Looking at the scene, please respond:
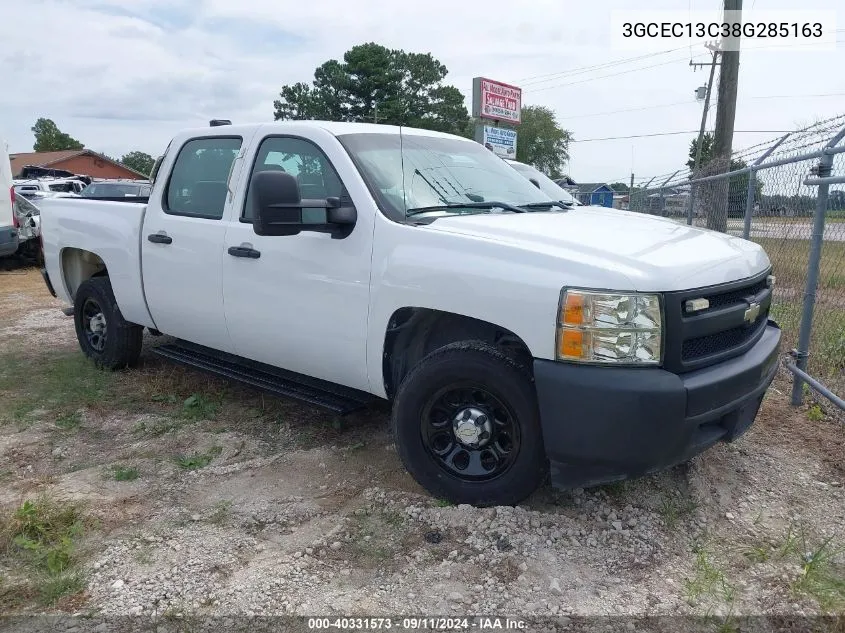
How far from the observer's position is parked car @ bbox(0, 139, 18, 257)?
11.9 metres

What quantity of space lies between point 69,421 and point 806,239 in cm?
567

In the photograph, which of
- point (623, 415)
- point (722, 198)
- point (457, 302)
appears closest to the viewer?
point (623, 415)

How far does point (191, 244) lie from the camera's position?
4.48 metres

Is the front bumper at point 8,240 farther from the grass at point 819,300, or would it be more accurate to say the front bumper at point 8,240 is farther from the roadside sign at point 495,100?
the grass at point 819,300

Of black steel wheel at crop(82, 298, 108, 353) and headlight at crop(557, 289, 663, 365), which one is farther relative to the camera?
black steel wheel at crop(82, 298, 108, 353)

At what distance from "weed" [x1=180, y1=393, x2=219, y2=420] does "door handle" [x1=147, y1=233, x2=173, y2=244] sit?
1.15 metres

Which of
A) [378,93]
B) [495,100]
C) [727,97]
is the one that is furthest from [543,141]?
[727,97]

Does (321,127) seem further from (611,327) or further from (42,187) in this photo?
(42,187)

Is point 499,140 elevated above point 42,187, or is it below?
→ above

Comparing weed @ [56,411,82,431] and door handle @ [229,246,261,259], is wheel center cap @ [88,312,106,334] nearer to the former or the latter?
weed @ [56,411,82,431]

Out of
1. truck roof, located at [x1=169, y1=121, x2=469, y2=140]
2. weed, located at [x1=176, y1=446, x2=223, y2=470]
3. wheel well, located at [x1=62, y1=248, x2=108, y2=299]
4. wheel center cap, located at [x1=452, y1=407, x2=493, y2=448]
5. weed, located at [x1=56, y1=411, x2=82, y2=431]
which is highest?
truck roof, located at [x1=169, y1=121, x2=469, y2=140]

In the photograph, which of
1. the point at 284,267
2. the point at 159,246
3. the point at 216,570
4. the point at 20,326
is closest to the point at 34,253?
the point at 20,326

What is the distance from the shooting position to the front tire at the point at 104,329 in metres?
5.55

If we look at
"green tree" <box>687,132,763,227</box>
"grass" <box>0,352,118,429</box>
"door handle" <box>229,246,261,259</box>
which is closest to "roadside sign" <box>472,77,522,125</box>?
"green tree" <box>687,132,763,227</box>
